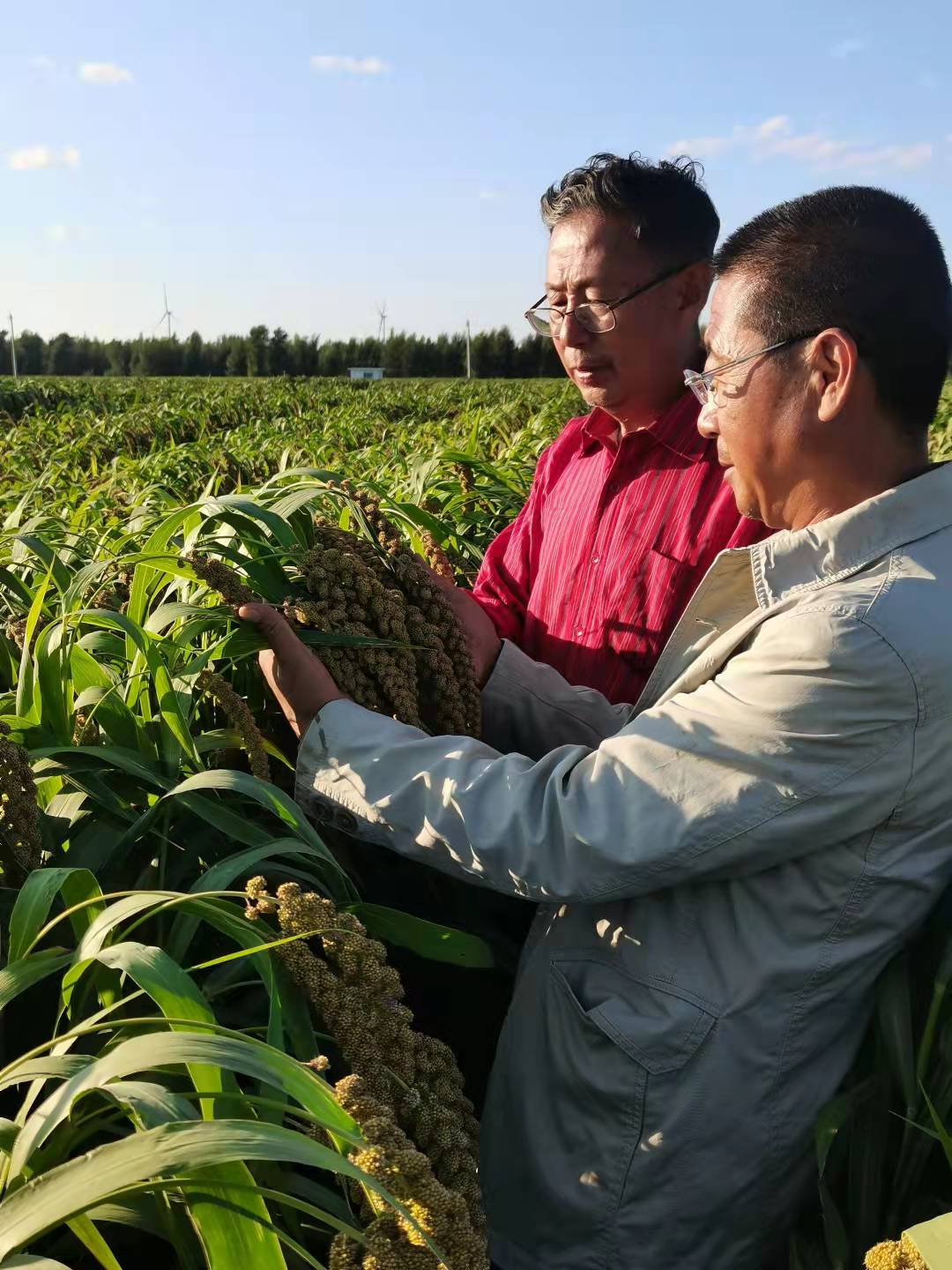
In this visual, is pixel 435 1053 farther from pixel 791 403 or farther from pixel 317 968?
pixel 791 403

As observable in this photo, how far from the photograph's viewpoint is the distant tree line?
61.0 metres

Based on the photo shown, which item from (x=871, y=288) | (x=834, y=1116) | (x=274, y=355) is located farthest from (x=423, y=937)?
(x=274, y=355)

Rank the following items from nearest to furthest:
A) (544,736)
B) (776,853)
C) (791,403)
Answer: (776,853) < (791,403) < (544,736)

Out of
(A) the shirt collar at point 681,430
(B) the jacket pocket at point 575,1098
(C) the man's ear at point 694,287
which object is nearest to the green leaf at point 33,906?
(B) the jacket pocket at point 575,1098

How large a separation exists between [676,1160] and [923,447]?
94 cm

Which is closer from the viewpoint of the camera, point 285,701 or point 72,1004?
point 72,1004

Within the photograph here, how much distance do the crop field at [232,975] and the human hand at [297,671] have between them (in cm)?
4

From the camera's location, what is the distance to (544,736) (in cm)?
205

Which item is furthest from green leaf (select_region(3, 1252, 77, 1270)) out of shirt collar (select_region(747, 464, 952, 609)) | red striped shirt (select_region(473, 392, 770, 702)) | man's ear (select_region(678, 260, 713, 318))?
man's ear (select_region(678, 260, 713, 318))

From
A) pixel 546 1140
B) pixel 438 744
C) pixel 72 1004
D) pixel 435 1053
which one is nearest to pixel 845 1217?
pixel 546 1140

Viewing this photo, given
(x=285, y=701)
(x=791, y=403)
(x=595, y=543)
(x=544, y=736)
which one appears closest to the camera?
(x=791, y=403)

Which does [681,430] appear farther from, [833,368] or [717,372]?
[833,368]

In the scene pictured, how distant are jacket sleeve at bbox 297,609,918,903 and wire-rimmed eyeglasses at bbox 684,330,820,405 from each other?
0.33m

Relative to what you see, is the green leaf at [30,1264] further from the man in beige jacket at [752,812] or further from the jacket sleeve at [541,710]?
the jacket sleeve at [541,710]
